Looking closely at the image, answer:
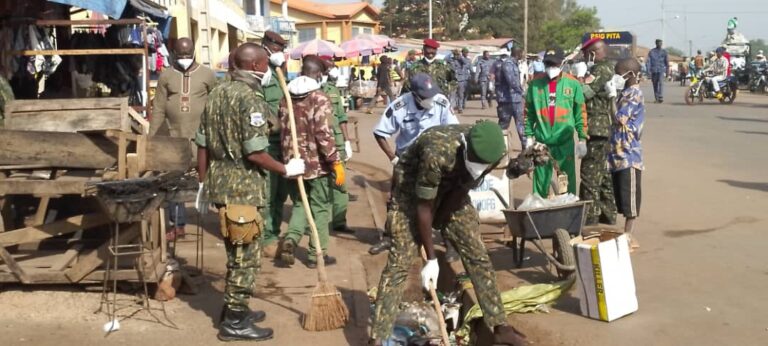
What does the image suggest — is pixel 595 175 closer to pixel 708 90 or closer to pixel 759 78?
pixel 708 90

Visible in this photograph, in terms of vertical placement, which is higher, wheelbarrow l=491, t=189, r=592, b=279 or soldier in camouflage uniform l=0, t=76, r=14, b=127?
soldier in camouflage uniform l=0, t=76, r=14, b=127

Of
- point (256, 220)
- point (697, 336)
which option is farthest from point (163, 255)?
point (697, 336)

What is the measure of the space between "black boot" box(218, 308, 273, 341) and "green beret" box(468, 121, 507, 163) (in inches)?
82.0

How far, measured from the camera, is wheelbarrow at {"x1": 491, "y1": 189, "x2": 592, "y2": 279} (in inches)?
250

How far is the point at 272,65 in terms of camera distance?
781 centimetres

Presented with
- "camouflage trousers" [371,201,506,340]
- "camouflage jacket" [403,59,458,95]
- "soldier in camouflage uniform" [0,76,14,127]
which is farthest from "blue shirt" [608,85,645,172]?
"soldier in camouflage uniform" [0,76,14,127]

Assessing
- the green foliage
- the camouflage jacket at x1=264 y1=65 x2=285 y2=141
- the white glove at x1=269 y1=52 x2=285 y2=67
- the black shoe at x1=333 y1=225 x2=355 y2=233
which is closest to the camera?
the white glove at x1=269 y1=52 x2=285 y2=67

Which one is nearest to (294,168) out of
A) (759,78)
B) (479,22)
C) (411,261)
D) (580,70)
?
(411,261)

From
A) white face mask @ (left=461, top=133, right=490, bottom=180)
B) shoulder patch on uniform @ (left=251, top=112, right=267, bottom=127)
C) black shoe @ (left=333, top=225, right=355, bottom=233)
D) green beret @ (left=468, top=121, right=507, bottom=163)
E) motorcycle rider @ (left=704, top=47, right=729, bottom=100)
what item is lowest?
black shoe @ (left=333, top=225, right=355, bottom=233)

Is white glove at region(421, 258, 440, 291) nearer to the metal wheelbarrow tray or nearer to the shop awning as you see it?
the metal wheelbarrow tray

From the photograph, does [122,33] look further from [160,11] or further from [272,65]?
[272,65]

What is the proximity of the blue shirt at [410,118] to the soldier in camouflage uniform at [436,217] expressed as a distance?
81.7 inches

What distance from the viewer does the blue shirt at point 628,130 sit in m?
7.73

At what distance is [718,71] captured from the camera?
86.4ft
